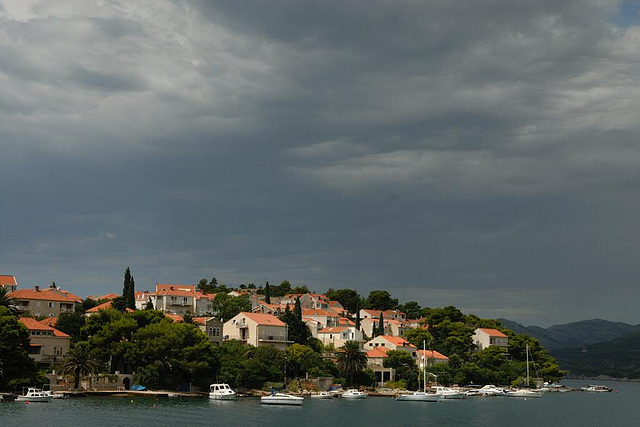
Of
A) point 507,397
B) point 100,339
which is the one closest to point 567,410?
point 507,397

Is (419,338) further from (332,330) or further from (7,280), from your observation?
(7,280)

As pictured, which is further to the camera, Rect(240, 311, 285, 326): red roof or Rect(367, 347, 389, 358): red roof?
Rect(367, 347, 389, 358): red roof

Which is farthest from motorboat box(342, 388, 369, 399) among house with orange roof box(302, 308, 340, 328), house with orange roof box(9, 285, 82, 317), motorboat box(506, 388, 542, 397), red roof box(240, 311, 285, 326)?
house with orange roof box(9, 285, 82, 317)

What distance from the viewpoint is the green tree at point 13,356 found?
275ft

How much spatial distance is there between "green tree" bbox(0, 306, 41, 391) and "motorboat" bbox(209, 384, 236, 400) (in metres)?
21.6

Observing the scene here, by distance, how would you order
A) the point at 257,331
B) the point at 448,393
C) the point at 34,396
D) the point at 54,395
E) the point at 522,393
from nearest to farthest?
the point at 34,396
the point at 54,395
the point at 448,393
the point at 257,331
the point at 522,393

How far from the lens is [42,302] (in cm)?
12619

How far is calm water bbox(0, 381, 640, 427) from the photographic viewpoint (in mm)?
67750

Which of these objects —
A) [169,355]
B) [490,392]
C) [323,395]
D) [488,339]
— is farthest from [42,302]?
[488,339]

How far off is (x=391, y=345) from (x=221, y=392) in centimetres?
5376

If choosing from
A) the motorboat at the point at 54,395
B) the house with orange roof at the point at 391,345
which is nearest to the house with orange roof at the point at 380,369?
the house with orange roof at the point at 391,345

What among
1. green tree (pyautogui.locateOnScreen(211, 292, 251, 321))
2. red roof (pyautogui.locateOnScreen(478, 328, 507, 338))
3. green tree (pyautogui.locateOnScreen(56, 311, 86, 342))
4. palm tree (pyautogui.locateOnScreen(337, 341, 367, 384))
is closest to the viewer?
green tree (pyautogui.locateOnScreen(56, 311, 86, 342))

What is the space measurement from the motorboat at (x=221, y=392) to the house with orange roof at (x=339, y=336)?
162 ft

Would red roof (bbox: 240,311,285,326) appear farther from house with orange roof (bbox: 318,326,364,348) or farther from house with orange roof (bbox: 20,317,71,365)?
house with orange roof (bbox: 20,317,71,365)
